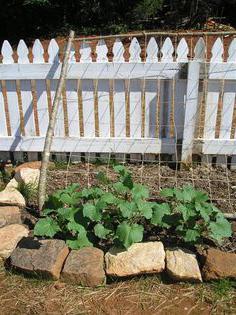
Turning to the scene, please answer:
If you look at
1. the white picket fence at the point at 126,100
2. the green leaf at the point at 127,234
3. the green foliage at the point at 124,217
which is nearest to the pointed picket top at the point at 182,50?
the white picket fence at the point at 126,100

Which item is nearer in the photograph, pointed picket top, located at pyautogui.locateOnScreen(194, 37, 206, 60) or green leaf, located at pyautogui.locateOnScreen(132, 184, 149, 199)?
green leaf, located at pyautogui.locateOnScreen(132, 184, 149, 199)

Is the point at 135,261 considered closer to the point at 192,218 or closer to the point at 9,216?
the point at 192,218

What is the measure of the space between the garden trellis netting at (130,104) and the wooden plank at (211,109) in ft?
0.03

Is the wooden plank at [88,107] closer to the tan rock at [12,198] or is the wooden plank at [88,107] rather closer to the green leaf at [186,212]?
the tan rock at [12,198]

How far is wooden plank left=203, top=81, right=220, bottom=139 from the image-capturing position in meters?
4.59

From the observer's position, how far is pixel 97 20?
36.7 ft

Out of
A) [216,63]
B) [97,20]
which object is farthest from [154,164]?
[97,20]

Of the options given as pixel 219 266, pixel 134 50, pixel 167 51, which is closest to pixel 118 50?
pixel 134 50

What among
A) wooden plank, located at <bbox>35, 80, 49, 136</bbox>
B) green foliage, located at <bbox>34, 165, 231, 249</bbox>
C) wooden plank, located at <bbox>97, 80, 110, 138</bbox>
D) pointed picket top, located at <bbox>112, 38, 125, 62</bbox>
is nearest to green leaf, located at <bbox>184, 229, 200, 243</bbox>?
green foliage, located at <bbox>34, 165, 231, 249</bbox>

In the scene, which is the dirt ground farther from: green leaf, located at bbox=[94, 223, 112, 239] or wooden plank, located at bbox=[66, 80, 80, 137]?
wooden plank, located at bbox=[66, 80, 80, 137]

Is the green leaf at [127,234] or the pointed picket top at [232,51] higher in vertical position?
the pointed picket top at [232,51]

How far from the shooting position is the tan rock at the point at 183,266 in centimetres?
322

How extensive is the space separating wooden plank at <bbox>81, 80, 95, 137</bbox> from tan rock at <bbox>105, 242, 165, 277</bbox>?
1.85m

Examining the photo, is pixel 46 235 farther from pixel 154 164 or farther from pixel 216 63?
pixel 216 63
